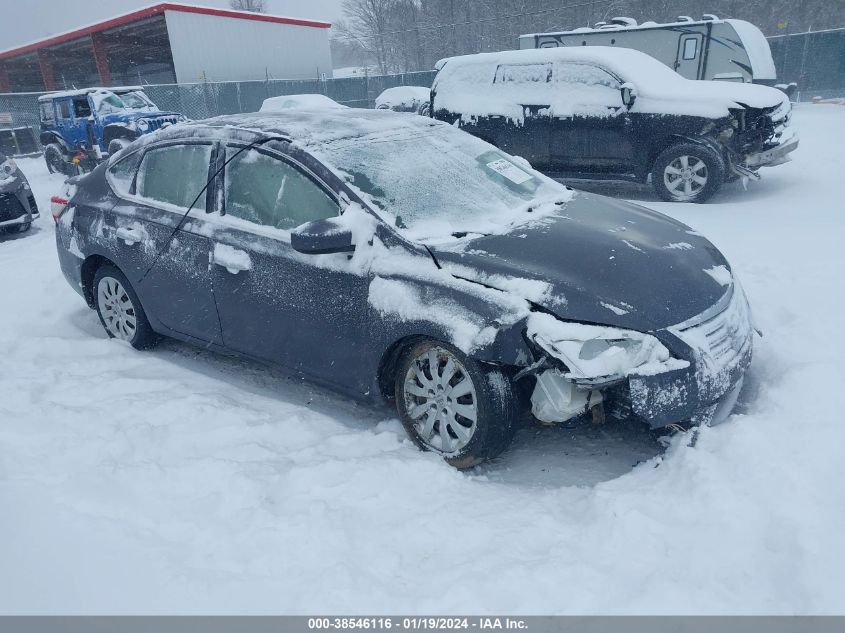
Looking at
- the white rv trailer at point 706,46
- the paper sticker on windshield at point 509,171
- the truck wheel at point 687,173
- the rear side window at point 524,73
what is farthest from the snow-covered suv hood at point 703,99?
the white rv trailer at point 706,46

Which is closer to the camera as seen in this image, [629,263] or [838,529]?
[838,529]

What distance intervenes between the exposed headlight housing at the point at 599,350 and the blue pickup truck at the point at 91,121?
1325cm

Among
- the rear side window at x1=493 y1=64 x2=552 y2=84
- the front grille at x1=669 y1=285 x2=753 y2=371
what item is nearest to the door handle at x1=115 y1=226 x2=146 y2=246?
the front grille at x1=669 y1=285 x2=753 y2=371

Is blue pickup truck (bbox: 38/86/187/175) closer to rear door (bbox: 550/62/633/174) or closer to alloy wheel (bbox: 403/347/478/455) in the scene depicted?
rear door (bbox: 550/62/633/174)

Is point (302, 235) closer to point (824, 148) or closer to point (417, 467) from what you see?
point (417, 467)

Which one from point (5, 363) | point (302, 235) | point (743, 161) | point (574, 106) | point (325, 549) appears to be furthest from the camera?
point (574, 106)

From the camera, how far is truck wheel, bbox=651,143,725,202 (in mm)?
7754

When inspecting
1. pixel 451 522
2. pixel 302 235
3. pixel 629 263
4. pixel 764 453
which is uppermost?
pixel 302 235

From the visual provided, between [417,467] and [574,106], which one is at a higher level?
[574,106]

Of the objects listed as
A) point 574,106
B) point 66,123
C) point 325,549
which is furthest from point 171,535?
point 66,123

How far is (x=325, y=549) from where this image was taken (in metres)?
2.53

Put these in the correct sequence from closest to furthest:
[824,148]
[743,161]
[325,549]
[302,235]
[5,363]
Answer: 1. [325,549]
2. [302,235]
3. [5,363]
4. [743,161]
5. [824,148]

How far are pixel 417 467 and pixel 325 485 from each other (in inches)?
17.5
